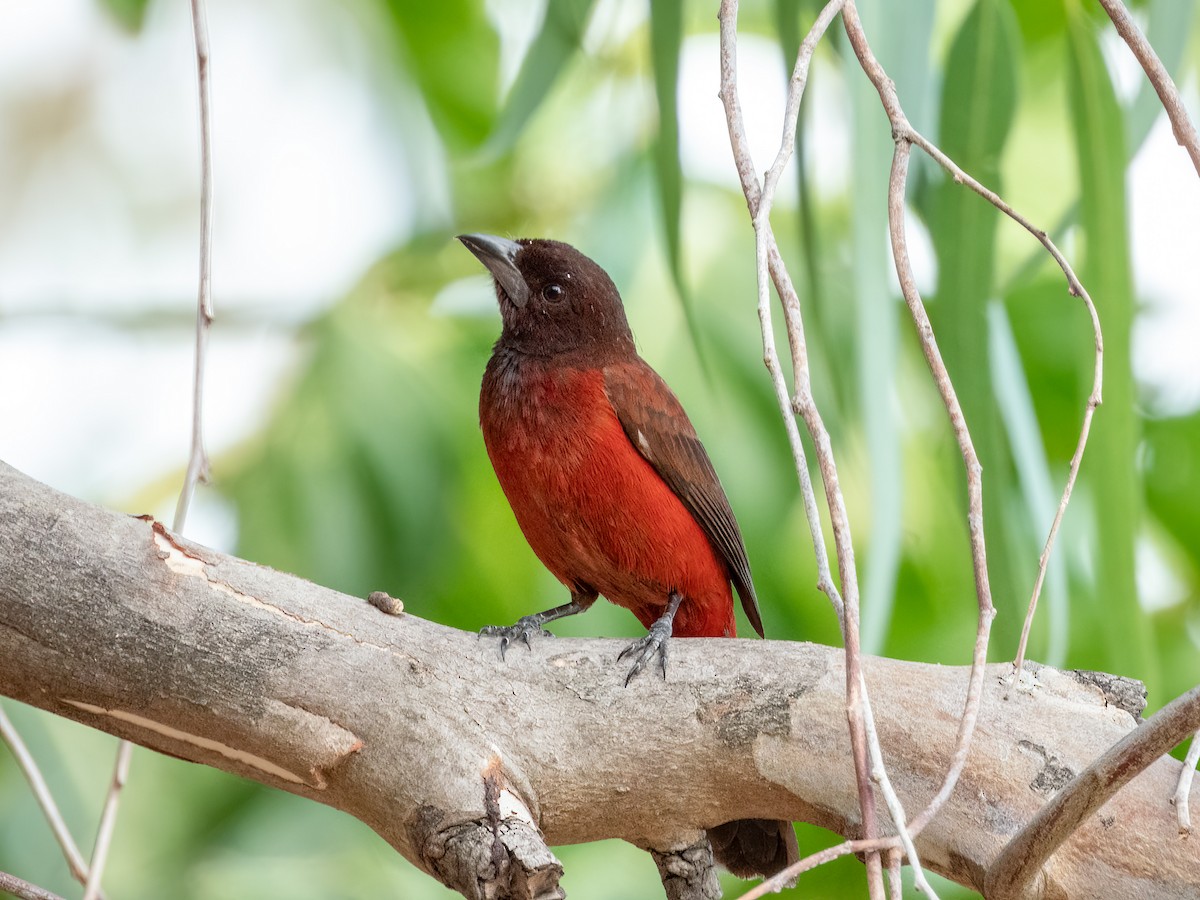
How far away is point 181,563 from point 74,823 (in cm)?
330

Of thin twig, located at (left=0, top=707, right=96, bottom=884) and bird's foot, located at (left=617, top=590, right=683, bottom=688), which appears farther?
bird's foot, located at (left=617, top=590, right=683, bottom=688)

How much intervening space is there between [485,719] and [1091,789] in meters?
1.25

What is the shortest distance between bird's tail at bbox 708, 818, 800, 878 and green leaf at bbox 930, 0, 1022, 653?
724 mm

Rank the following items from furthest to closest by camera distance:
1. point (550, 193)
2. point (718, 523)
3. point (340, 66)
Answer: point (340, 66), point (550, 193), point (718, 523)

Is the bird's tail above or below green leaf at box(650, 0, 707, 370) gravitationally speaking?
below

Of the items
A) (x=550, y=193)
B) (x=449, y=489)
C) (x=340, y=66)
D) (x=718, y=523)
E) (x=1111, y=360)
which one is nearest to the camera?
(x=1111, y=360)

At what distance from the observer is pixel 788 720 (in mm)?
2652

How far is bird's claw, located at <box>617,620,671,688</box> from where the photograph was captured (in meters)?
2.81

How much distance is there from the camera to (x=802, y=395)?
194 centimetres

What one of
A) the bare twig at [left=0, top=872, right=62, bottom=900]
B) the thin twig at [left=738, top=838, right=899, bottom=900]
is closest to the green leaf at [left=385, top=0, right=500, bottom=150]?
the bare twig at [left=0, top=872, right=62, bottom=900]

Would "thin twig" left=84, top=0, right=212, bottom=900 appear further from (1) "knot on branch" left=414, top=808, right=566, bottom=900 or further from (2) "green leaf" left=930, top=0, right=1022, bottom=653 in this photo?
(2) "green leaf" left=930, top=0, right=1022, bottom=653

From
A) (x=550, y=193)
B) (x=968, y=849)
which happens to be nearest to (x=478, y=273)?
(x=550, y=193)

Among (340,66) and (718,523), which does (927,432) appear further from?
(340,66)

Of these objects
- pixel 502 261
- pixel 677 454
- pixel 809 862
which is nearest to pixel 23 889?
pixel 809 862
